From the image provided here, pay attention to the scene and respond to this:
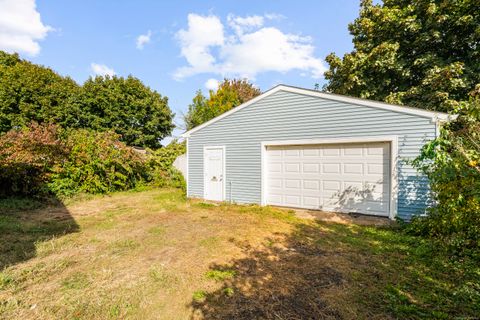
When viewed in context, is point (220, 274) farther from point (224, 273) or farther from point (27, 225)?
point (27, 225)

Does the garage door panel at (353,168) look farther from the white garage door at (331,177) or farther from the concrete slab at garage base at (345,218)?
the concrete slab at garage base at (345,218)

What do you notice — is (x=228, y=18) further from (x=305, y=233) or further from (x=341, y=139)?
(x=305, y=233)

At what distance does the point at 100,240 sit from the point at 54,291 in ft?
5.84

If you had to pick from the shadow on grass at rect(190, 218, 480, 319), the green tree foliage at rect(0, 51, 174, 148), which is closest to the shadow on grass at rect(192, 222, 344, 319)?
the shadow on grass at rect(190, 218, 480, 319)

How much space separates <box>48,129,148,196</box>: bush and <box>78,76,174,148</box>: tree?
5.71 metres

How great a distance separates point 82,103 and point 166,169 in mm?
7635

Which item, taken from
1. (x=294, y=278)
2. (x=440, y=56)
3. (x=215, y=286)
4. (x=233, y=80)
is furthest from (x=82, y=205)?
(x=233, y=80)

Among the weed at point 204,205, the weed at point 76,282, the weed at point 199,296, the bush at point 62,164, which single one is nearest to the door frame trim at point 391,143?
the weed at point 204,205

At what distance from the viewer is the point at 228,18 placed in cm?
1058

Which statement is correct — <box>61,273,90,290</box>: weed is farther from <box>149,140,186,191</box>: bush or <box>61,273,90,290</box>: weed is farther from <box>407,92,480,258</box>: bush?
<box>149,140,186,191</box>: bush

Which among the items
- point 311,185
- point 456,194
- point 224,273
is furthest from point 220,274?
point 311,185

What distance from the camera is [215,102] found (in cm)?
2023

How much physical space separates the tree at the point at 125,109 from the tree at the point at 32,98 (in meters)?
0.97

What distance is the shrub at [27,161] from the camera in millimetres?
7257
